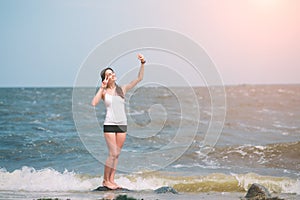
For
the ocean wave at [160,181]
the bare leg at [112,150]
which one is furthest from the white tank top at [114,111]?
the ocean wave at [160,181]

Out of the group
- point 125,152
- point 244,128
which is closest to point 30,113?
point 244,128

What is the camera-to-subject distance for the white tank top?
9.67 metres

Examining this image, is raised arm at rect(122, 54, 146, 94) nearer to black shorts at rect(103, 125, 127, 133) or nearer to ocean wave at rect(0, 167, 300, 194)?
black shorts at rect(103, 125, 127, 133)

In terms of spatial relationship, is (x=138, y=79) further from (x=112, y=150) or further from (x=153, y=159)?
(x=153, y=159)

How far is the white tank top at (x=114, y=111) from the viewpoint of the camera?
381 inches

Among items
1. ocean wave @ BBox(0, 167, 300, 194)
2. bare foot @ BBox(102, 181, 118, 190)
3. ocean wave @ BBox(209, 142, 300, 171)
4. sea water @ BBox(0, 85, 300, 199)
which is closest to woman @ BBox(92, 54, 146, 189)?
bare foot @ BBox(102, 181, 118, 190)

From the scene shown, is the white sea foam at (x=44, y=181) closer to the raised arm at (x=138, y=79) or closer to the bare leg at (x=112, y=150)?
the bare leg at (x=112, y=150)

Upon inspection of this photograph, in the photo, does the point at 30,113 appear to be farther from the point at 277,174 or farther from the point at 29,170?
the point at 277,174

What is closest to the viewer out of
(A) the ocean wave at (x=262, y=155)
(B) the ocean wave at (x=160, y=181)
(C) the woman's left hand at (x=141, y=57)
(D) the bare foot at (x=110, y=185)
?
(C) the woman's left hand at (x=141, y=57)

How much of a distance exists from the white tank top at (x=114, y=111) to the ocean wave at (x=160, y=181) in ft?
11.7

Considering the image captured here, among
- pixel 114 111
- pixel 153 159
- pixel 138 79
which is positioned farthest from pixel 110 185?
pixel 153 159

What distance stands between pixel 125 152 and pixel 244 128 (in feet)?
39.5

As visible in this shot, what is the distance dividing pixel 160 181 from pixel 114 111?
5.34 metres

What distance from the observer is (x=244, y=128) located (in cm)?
2964
